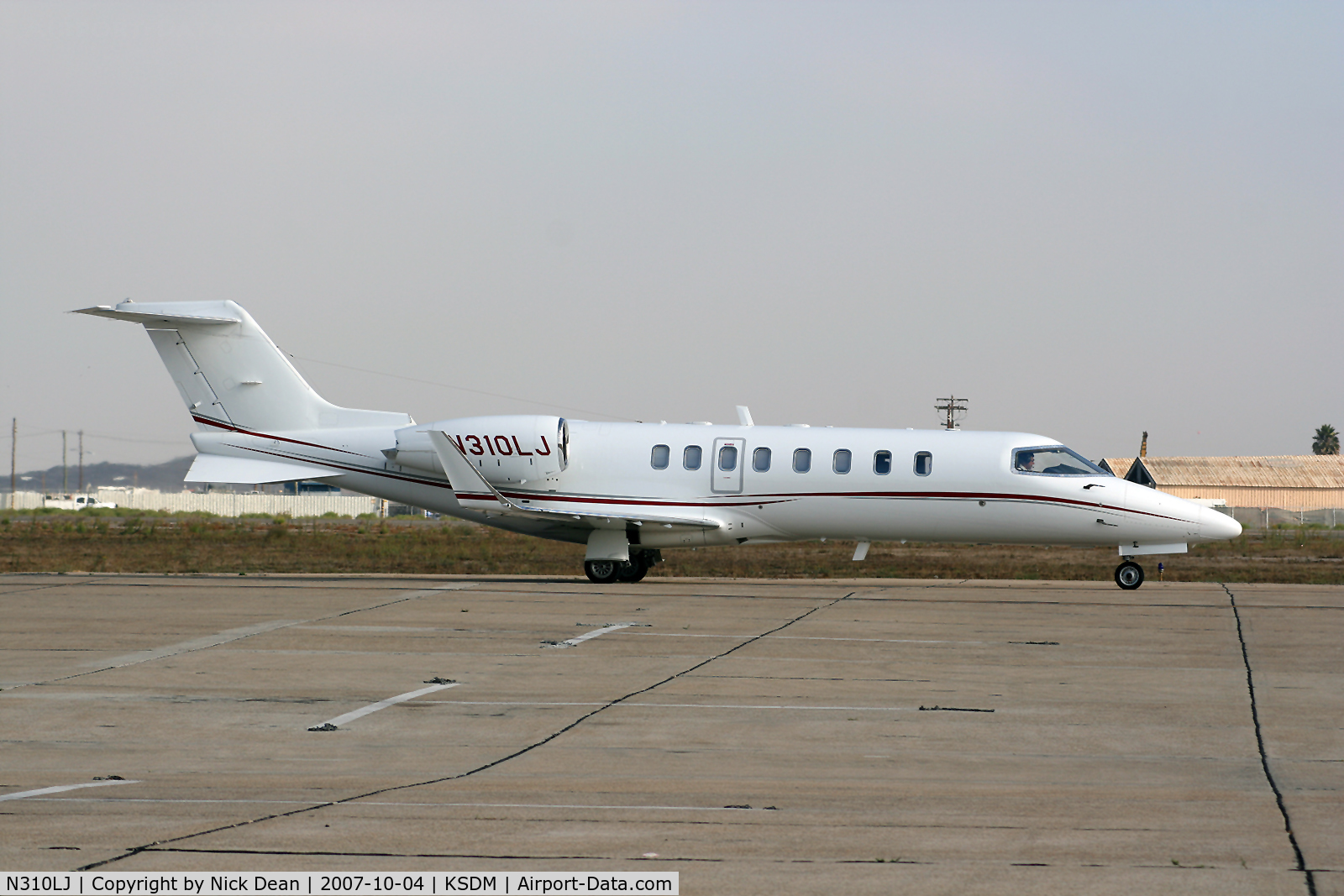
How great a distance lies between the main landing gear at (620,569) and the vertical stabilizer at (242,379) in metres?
4.73

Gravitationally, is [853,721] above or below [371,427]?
below

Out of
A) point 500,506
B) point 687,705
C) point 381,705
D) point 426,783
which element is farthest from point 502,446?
point 426,783

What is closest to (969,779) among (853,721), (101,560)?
(853,721)

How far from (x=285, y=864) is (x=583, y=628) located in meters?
11.0

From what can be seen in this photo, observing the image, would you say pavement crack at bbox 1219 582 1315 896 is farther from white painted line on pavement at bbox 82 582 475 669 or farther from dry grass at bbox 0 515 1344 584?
dry grass at bbox 0 515 1344 584

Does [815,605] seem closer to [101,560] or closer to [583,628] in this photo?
[583,628]

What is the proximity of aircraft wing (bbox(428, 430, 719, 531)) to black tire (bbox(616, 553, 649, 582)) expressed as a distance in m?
1.01

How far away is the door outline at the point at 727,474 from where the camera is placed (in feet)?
80.7

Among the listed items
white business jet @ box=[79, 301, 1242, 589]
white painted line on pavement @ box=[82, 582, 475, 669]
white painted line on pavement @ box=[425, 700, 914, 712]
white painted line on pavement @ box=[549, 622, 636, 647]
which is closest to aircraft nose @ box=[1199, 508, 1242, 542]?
white business jet @ box=[79, 301, 1242, 589]

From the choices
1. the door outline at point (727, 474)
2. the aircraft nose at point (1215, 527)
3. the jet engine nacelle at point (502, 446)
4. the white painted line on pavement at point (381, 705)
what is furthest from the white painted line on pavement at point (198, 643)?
the aircraft nose at point (1215, 527)

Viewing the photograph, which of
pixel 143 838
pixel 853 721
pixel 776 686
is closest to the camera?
pixel 143 838

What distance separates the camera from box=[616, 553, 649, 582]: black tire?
2545cm

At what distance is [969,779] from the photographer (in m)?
8.68
